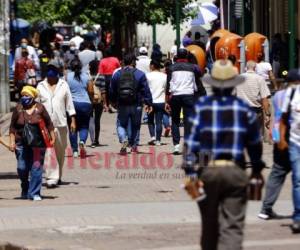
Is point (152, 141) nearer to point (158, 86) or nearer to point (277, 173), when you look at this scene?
point (158, 86)

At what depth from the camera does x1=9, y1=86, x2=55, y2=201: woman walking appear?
599 inches

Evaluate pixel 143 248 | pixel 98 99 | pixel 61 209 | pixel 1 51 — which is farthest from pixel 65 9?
A: pixel 143 248

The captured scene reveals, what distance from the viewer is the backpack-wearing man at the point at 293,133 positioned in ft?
40.7

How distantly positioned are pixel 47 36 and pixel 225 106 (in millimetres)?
30751

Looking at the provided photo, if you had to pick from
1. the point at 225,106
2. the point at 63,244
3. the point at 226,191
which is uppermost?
the point at 225,106

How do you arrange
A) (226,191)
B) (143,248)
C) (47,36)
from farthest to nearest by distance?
(47,36) < (143,248) < (226,191)

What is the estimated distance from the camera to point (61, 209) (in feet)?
47.4

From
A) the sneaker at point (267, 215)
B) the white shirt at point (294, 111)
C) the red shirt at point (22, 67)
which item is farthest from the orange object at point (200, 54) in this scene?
the white shirt at point (294, 111)

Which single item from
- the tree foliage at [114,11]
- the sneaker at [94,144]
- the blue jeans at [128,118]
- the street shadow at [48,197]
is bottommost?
the street shadow at [48,197]

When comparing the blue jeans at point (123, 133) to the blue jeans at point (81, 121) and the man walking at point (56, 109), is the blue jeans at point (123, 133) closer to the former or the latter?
the blue jeans at point (81, 121)

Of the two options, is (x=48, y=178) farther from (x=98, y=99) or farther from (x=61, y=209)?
(x=98, y=99)

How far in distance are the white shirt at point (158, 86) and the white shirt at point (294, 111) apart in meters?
9.76

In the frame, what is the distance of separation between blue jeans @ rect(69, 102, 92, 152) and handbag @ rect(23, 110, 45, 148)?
439 cm

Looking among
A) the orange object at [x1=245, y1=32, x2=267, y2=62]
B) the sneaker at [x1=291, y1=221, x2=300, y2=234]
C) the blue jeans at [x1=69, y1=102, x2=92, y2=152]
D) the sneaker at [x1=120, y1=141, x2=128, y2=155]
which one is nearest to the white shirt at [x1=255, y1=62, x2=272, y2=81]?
the orange object at [x1=245, y1=32, x2=267, y2=62]
